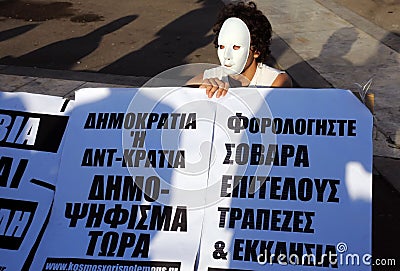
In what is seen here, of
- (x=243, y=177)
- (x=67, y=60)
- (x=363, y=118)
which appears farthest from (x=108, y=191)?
(x=67, y=60)

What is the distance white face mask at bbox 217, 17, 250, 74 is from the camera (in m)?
3.24

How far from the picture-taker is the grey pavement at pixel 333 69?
564 centimetres

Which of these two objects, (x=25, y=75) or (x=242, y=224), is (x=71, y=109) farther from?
(x=25, y=75)

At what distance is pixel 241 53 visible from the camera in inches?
129

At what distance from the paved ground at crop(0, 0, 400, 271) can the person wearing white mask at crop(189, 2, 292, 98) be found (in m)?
1.44

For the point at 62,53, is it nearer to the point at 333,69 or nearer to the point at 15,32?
the point at 15,32

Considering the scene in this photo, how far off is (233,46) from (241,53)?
0.06 m

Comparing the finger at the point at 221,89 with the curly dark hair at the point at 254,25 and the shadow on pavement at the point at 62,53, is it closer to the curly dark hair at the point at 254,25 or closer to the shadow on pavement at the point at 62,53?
the curly dark hair at the point at 254,25

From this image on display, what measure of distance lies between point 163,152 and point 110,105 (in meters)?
0.40

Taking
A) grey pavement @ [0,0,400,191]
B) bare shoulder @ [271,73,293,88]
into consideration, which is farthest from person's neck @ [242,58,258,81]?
grey pavement @ [0,0,400,191]

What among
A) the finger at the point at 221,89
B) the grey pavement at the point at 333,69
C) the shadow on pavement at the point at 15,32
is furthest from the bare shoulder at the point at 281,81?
the shadow on pavement at the point at 15,32

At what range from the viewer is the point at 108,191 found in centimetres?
295

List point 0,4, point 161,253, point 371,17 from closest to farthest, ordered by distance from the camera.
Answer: point 161,253
point 371,17
point 0,4

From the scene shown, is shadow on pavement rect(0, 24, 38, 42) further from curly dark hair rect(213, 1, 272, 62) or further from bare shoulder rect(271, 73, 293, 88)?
bare shoulder rect(271, 73, 293, 88)
